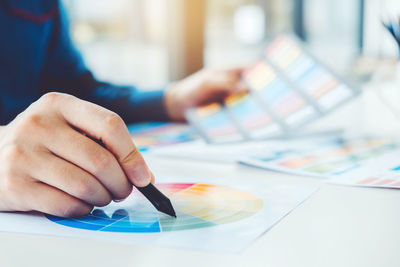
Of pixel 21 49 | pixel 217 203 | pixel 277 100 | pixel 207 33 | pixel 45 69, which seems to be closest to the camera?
pixel 217 203

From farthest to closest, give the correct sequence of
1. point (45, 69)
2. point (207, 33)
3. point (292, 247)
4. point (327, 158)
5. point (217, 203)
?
point (207, 33)
point (45, 69)
point (327, 158)
point (217, 203)
point (292, 247)

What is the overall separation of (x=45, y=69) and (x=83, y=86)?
0.10 m

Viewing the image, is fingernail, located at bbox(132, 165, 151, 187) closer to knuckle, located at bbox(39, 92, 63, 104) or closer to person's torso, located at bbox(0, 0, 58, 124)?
knuckle, located at bbox(39, 92, 63, 104)

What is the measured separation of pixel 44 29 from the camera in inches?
41.0

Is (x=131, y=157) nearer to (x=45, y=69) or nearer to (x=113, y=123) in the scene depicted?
(x=113, y=123)

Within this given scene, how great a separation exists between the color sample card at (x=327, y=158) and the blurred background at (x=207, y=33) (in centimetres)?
21

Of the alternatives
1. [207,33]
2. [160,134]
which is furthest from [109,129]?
[207,33]

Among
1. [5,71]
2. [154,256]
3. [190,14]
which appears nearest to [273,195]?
[154,256]

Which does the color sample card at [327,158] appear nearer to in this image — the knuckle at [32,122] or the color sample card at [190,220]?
the color sample card at [190,220]

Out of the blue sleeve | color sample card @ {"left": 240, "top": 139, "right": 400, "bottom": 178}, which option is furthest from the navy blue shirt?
color sample card @ {"left": 240, "top": 139, "right": 400, "bottom": 178}

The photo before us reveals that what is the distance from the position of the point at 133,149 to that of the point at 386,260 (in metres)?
0.23

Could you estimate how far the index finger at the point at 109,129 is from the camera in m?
0.41

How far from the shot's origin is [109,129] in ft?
1.35

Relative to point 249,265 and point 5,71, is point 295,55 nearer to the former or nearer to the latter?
point 5,71
